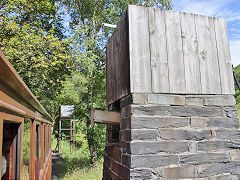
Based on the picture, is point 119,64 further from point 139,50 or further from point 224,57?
point 224,57

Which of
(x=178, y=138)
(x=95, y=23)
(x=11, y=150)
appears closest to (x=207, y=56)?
(x=178, y=138)

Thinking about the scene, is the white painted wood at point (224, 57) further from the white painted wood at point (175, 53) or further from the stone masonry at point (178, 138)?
the white painted wood at point (175, 53)

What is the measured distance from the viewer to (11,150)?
1608mm

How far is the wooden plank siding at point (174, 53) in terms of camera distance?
2.64 metres

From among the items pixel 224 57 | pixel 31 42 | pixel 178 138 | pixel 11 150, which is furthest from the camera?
pixel 31 42

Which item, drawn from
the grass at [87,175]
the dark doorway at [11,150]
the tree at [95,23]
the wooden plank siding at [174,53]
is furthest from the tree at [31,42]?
the dark doorway at [11,150]

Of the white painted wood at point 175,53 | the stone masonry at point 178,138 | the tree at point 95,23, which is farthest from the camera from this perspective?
the tree at point 95,23

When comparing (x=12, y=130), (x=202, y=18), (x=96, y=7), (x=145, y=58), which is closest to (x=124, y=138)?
(x=145, y=58)

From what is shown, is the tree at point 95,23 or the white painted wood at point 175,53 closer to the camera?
the white painted wood at point 175,53

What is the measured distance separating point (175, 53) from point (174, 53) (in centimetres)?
1

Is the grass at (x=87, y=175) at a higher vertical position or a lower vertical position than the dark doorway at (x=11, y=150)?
lower

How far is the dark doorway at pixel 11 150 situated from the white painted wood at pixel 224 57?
2.40 m

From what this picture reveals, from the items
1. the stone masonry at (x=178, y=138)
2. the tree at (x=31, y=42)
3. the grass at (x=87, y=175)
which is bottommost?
the grass at (x=87, y=175)

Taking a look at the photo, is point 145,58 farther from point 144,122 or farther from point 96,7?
point 96,7
